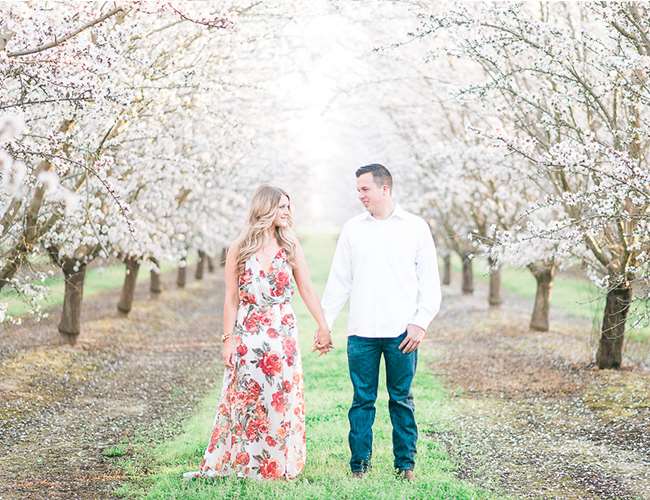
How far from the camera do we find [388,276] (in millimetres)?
6578

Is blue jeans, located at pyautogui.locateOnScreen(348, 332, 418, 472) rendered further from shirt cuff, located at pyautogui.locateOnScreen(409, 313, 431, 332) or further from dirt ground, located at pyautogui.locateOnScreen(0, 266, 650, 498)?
dirt ground, located at pyautogui.locateOnScreen(0, 266, 650, 498)

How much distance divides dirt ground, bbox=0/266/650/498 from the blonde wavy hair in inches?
86.4

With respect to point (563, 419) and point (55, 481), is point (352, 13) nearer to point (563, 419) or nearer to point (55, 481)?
point (563, 419)

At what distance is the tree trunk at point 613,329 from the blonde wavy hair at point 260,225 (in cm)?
685

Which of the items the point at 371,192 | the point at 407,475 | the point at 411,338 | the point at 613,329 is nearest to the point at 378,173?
the point at 371,192

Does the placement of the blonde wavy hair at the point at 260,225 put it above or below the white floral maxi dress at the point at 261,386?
above

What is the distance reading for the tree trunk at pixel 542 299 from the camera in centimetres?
1852

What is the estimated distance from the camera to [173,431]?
30.8 feet

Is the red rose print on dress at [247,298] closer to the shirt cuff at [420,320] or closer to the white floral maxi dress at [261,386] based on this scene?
the white floral maxi dress at [261,386]

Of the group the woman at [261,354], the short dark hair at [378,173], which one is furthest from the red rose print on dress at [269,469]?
the short dark hair at [378,173]

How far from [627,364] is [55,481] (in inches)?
367

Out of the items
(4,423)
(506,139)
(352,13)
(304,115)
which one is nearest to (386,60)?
(352,13)

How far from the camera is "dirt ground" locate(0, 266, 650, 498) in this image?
289 inches

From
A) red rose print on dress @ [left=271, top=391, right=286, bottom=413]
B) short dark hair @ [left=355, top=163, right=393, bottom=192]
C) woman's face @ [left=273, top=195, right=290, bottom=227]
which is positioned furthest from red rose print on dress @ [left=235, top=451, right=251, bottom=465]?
short dark hair @ [left=355, top=163, right=393, bottom=192]
